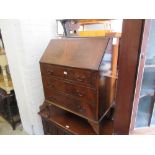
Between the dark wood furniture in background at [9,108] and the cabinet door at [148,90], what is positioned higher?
the cabinet door at [148,90]

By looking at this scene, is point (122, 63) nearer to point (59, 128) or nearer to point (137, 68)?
point (137, 68)

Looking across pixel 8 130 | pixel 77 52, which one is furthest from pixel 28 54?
pixel 8 130

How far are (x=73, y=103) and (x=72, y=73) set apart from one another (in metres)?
0.30

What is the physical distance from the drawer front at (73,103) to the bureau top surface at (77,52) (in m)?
0.32

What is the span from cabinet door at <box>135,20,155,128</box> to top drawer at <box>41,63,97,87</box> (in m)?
0.39

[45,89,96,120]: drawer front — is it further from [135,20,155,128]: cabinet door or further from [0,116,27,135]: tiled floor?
[0,116,27,135]: tiled floor

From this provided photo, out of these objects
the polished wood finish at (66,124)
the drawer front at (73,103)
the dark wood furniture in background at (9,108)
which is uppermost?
the drawer front at (73,103)

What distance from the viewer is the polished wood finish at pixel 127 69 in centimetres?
61

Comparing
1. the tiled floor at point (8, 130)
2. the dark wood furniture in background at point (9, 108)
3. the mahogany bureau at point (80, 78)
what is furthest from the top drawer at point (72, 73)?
the tiled floor at point (8, 130)

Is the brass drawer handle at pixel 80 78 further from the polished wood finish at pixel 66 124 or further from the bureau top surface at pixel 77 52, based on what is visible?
the polished wood finish at pixel 66 124

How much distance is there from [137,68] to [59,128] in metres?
1.19

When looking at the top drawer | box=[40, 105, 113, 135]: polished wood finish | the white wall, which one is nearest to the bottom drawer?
box=[40, 105, 113, 135]: polished wood finish

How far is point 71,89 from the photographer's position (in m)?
1.27

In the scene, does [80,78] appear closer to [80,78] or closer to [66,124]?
[80,78]
